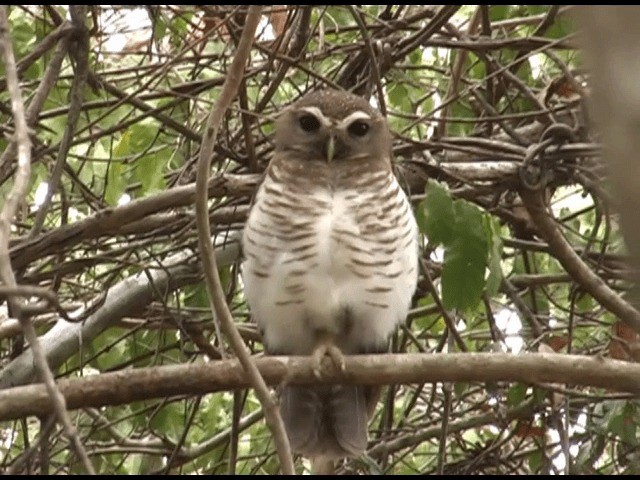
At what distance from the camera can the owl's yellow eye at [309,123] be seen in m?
2.52

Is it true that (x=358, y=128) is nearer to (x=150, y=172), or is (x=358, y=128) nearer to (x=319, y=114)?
(x=319, y=114)

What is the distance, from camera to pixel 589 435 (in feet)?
8.68

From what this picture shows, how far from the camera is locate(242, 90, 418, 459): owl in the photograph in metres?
2.32

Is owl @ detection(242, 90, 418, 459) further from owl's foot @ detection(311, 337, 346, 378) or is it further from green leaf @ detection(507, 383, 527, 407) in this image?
green leaf @ detection(507, 383, 527, 407)

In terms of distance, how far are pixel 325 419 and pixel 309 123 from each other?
0.71m

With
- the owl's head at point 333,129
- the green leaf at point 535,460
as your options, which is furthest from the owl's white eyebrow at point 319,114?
the green leaf at point 535,460

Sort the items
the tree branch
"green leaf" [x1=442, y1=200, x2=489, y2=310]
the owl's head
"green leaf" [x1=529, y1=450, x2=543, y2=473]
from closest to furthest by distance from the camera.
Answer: "green leaf" [x1=442, y1=200, x2=489, y2=310]
the tree branch
the owl's head
"green leaf" [x1=529, y1=450, x2=543, y2=473]

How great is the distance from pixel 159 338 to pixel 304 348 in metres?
0.38

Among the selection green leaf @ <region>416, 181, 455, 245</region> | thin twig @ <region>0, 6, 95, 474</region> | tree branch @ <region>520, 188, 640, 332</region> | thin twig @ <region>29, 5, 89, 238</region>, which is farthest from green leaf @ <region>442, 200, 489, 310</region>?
thin twig @ <region>0, 6, 95, 474</region>

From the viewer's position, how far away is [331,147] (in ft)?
8.31

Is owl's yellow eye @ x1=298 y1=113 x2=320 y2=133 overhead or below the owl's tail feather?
overhead

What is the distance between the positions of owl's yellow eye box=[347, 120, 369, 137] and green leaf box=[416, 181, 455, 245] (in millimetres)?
601

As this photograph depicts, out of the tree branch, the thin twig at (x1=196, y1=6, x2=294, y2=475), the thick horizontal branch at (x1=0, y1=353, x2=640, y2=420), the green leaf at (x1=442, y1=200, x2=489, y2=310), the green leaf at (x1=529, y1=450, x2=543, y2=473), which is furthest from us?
the green leaf at (x1=529, y1=450, x2=543, y2=473)

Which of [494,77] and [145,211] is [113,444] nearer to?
[145,211]
